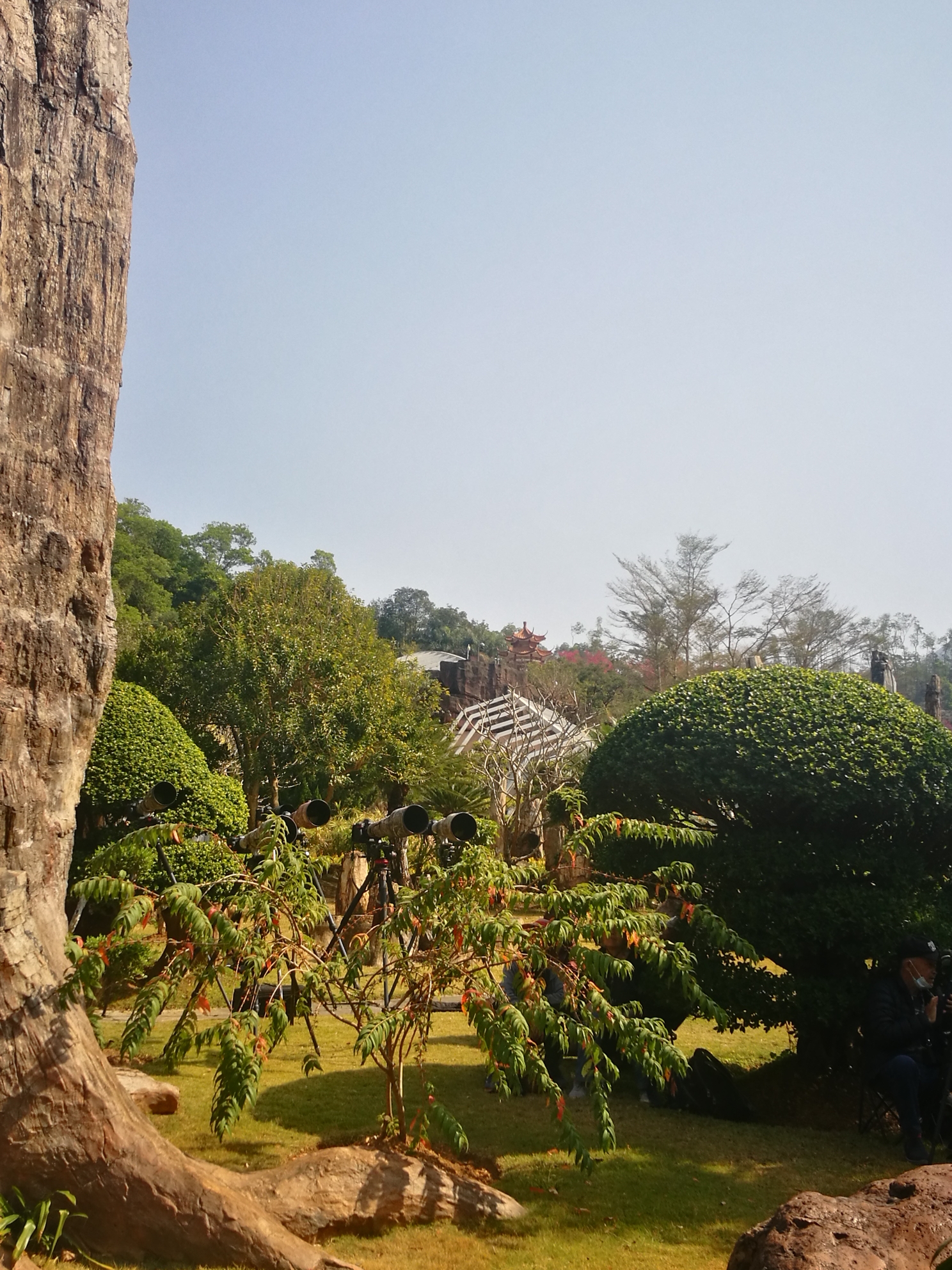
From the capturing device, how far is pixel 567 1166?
476cm

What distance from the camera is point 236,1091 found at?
360cm

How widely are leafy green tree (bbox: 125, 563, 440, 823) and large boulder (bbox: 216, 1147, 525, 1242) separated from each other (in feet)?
44.6

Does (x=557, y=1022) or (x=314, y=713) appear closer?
(x=557, y=1022)

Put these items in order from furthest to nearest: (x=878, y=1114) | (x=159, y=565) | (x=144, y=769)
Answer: (x=159, y=565), (x=144, y=769), (x=878, y=1114)

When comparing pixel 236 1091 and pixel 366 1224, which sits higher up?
pixel 236 1091

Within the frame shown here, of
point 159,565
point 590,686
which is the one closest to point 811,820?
point 590,686

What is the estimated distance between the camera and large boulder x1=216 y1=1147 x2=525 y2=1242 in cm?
384

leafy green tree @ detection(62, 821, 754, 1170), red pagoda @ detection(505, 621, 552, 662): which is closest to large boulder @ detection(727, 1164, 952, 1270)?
leafy green tree @ detection(62, 821, 754, 1170)

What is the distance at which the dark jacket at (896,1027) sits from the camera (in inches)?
203

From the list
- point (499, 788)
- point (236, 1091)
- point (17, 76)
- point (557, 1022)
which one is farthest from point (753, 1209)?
point (499, 788)

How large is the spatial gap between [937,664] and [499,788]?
48966mm

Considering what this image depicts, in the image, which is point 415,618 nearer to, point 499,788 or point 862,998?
point 499,788

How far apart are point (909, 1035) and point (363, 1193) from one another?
9.90 feet

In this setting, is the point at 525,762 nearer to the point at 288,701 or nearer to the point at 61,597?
the point at 288,701
